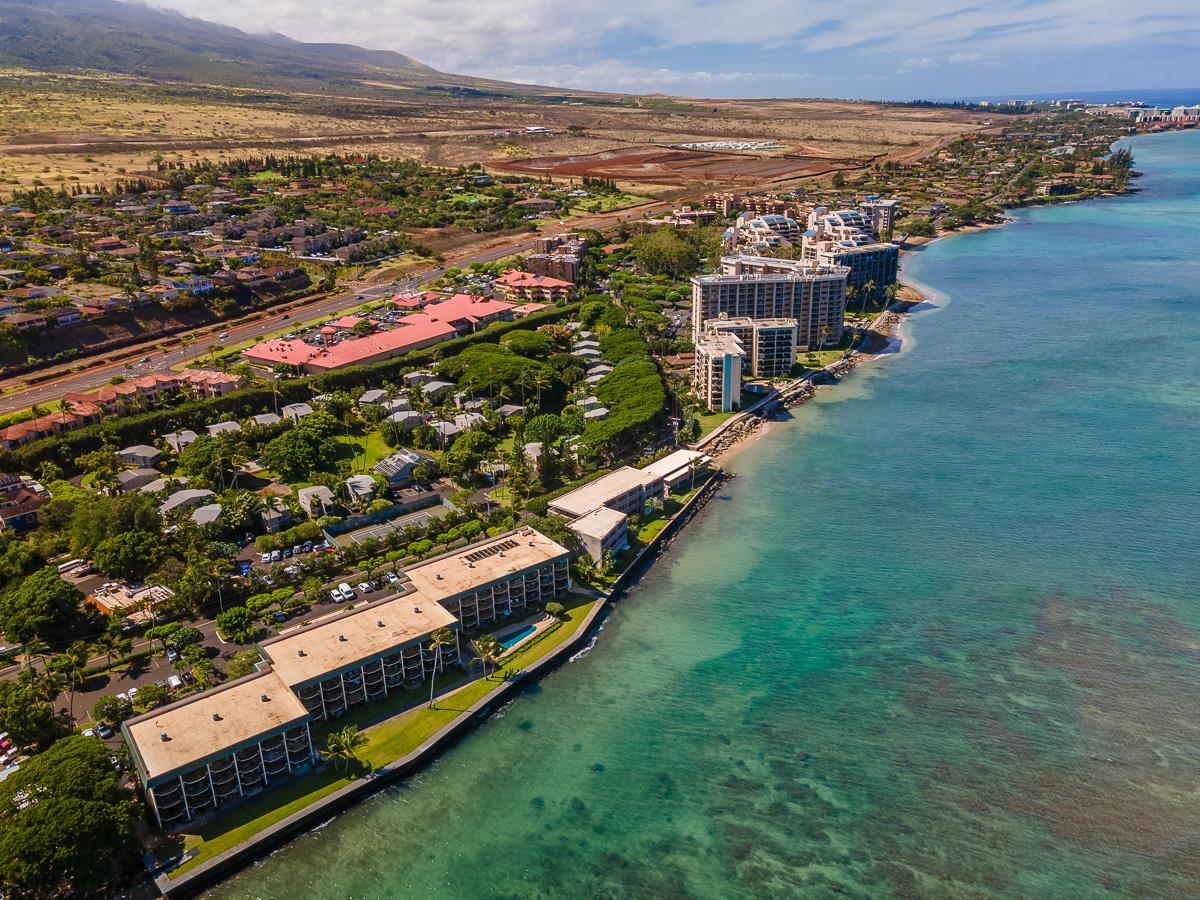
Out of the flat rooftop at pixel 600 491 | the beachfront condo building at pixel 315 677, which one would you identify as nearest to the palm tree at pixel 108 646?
the beachfront condo building at pixel 315 677

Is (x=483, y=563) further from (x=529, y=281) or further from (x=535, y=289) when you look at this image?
(x=529, y=281)

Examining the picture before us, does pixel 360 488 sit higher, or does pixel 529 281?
pixel 529 281

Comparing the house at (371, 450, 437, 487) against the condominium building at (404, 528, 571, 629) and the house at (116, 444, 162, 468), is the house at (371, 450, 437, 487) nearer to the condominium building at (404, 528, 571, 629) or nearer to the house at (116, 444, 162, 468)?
the condominium building at (404, 528, 571, 629)

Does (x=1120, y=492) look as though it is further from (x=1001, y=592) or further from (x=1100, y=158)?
(x=1100, y=158)

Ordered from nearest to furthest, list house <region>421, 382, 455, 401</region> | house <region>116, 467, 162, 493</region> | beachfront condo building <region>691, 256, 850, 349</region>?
house <region>116, 467, 162, 493</region> → house <region>421, 382, 455, 401</region> → beachfront condo building <region>691, 256, 850, 349</region>

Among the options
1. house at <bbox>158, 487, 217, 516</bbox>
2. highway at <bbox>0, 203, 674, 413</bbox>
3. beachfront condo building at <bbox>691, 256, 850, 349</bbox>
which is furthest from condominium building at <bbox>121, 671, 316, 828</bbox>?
beachfront condo building at <bbox>691, 256, 850, 349</bbox>

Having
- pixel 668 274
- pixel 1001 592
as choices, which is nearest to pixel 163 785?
pixel 1001 592

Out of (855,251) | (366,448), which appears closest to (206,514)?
(366,448)

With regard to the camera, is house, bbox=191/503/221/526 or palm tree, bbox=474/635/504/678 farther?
house, bbox=191/503/221/526
